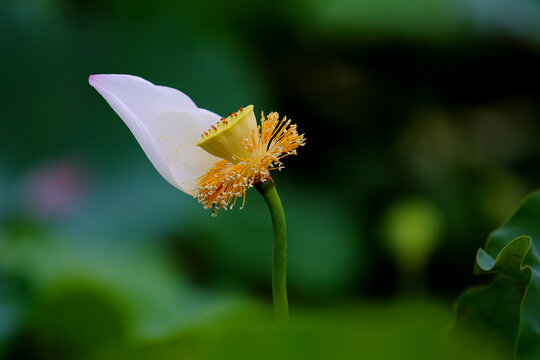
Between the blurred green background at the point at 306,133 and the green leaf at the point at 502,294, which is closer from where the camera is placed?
the green leaf at the point at 502,294

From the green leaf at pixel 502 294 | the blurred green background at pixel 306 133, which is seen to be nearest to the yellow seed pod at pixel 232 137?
the green leaf at pixel 502 294

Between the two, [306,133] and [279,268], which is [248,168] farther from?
[306,133]

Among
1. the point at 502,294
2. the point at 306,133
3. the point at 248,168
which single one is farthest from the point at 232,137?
the point at 306,133

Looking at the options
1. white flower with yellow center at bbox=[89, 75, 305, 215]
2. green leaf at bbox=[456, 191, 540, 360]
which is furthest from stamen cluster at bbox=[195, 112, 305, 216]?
green leaf at bbox=[456, 191, 540, 360]

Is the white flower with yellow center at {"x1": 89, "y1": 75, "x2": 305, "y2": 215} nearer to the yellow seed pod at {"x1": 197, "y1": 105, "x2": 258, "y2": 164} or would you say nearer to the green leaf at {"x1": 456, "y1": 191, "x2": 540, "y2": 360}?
the yellow seed pod at {"x1": 197, "y1": 105, "x2": 258, "y2": 164}

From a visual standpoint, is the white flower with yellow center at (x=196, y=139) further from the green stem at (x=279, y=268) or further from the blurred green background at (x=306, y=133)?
the blurred green background at (x=306, y=133)

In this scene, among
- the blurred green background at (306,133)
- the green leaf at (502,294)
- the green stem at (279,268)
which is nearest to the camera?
the green stem at (279,268)

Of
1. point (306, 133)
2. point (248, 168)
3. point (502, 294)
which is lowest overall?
point (502, 294)
